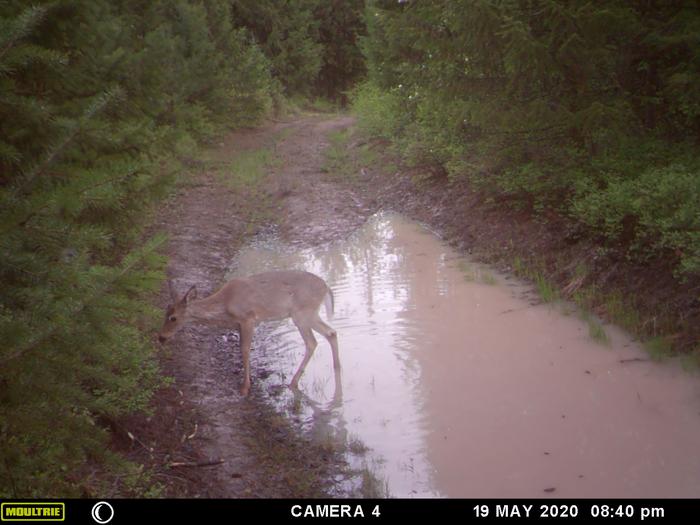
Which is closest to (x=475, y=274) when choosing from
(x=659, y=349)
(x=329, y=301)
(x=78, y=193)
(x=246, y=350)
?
(x=329, y=301)

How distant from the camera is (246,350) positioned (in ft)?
26.2

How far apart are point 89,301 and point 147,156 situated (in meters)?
5.29

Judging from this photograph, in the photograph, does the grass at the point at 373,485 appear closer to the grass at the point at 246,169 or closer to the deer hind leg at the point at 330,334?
the deer hind leg at the point at 330,334

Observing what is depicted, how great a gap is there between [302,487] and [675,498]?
2.91 metres

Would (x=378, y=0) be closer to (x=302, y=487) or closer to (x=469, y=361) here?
(x=469, y=361)

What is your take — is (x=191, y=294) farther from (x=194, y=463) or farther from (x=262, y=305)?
(x=194, y=463)

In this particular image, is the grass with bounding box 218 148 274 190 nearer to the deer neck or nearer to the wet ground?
the wet ground

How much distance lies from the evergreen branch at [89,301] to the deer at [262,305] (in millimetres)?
4409

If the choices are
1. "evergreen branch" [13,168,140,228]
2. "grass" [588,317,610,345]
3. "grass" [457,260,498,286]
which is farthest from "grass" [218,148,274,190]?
"evergreen branch" [13,168,140,228]

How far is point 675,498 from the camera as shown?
5336 mm

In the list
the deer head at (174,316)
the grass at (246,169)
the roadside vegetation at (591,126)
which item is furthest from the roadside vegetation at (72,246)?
the grass at (246,169)

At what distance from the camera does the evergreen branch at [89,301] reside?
10.6 feet

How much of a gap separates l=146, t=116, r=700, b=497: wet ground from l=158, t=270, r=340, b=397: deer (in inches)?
20.1
